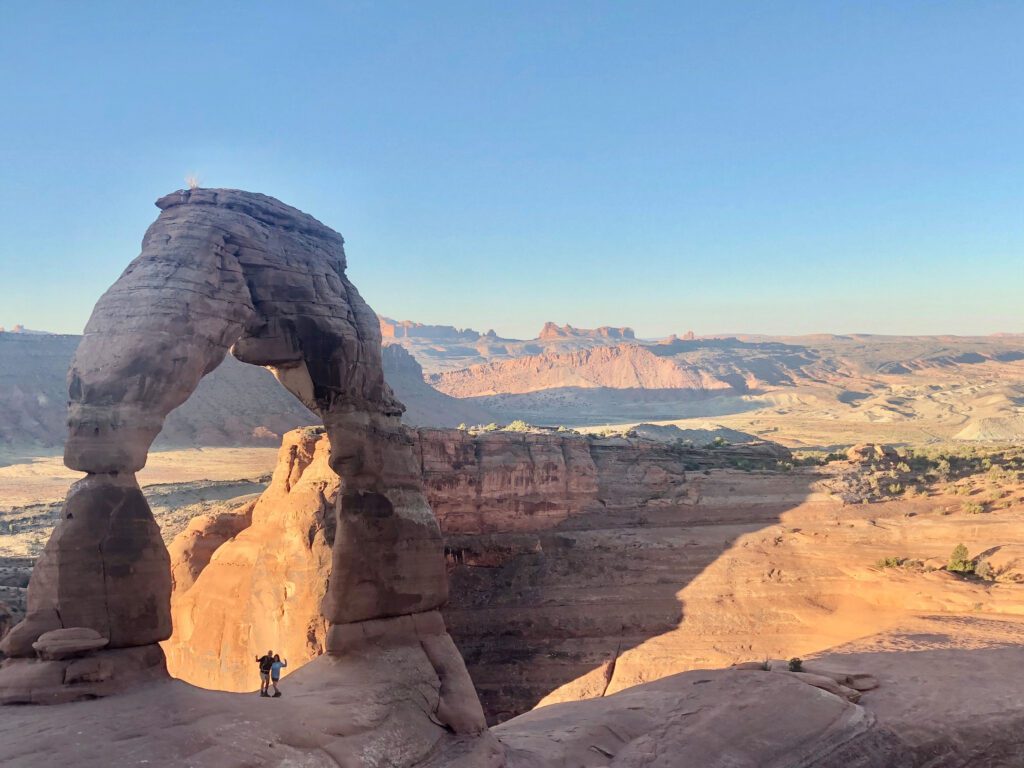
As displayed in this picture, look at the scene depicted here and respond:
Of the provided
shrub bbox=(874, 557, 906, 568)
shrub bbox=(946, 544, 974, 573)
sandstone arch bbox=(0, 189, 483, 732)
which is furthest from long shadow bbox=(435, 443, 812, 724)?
sandstone arch bbox=(0, 189, 483, 732)

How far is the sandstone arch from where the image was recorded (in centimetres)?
901

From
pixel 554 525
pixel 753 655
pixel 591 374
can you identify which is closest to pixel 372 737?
pixel 753 655

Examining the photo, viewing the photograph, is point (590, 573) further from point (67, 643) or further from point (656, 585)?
point (67, 643)

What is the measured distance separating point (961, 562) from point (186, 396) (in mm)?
23048

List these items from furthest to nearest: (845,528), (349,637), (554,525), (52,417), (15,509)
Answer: (52,417)
(15,509)
(554,525)
(845,528)
(349,637)

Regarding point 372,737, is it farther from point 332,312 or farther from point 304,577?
point 304,577

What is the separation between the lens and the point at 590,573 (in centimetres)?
2706

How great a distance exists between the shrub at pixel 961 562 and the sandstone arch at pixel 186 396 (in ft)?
60.9

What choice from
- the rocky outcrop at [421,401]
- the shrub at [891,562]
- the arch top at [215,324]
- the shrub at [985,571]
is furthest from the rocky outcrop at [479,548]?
the rocky outcrop at [421,401]

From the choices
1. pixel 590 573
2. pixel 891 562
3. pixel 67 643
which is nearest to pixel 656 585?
pixel 590 573

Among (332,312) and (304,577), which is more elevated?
(332,312)

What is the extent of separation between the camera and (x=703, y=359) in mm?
137625

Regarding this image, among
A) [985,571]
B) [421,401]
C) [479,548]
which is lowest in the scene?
[479,548]

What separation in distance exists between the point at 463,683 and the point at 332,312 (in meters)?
6.02
